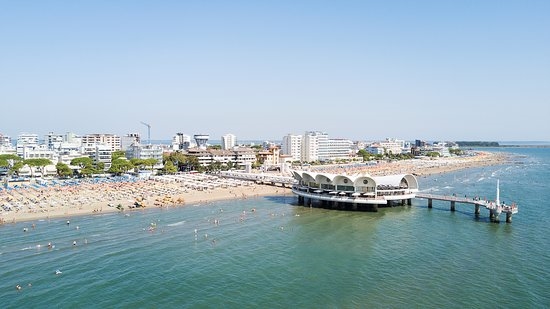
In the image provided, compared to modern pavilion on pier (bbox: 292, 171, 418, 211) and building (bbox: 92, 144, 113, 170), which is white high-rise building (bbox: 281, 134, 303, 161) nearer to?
building (bbox: 92, 144, 113, 170)

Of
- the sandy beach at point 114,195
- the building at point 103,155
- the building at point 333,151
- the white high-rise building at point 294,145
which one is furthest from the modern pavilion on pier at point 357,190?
the building at point 333,151

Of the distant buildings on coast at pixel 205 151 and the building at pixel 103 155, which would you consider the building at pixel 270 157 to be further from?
the building at pixel 103 155

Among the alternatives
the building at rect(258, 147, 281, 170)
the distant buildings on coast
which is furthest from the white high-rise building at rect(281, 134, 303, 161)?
the building at rect(258, 147, 281, 170)

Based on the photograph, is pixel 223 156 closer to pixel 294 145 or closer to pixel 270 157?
pixel 270 157

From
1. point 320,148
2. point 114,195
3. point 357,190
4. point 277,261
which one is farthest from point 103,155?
point 320,148

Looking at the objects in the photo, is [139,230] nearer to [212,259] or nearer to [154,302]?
[212,259]

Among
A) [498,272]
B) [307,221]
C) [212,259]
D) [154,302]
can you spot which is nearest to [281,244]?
[212,259]
